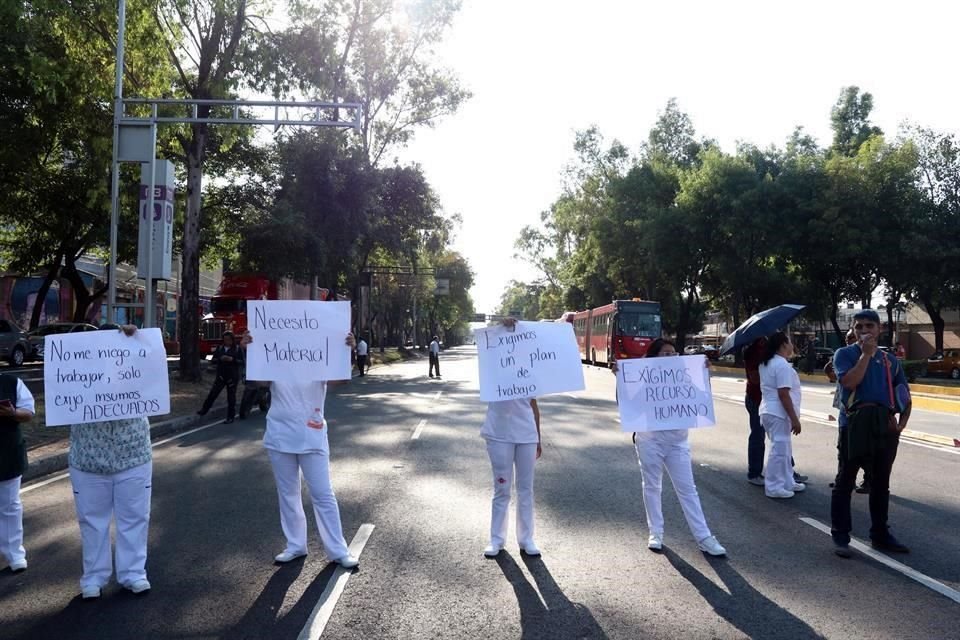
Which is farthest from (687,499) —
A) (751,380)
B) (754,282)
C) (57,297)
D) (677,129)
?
(677,129)

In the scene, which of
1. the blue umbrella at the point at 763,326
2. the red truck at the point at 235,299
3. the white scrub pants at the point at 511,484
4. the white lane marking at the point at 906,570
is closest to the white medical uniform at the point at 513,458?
the white scrub pants at the point at 511,484

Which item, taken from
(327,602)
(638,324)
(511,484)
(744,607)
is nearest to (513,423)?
(511,484)

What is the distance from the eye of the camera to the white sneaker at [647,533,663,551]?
634 cm

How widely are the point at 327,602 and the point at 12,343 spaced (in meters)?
29.9

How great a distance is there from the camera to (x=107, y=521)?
17.4 feet

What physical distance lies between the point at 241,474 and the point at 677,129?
46.6 metres

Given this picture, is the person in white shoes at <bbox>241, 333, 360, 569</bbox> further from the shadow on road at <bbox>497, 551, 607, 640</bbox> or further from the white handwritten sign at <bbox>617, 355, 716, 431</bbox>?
the white handwritten sign at <bbox>617, 355, 716, 431</bbox>

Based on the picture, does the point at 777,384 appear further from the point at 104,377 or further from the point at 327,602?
the point at 104,377

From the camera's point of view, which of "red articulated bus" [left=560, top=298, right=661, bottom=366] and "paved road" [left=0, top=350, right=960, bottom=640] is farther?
"red articulated bus" [left=560, top=298, right=661, bottom=366]

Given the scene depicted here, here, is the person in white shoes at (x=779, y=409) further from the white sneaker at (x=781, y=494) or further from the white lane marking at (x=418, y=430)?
the white lane marking at (x=418, y=430)

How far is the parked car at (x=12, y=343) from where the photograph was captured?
97.7ft

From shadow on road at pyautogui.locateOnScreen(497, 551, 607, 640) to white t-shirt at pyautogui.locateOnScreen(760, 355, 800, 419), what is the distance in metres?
3.62

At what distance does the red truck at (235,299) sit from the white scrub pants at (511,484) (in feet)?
91.2

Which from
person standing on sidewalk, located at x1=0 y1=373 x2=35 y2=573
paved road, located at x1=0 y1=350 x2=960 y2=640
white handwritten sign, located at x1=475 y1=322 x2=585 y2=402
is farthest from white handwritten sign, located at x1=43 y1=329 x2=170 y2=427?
white handwritten sign, located at x1=475 y1=322 x2=585 y2=402
